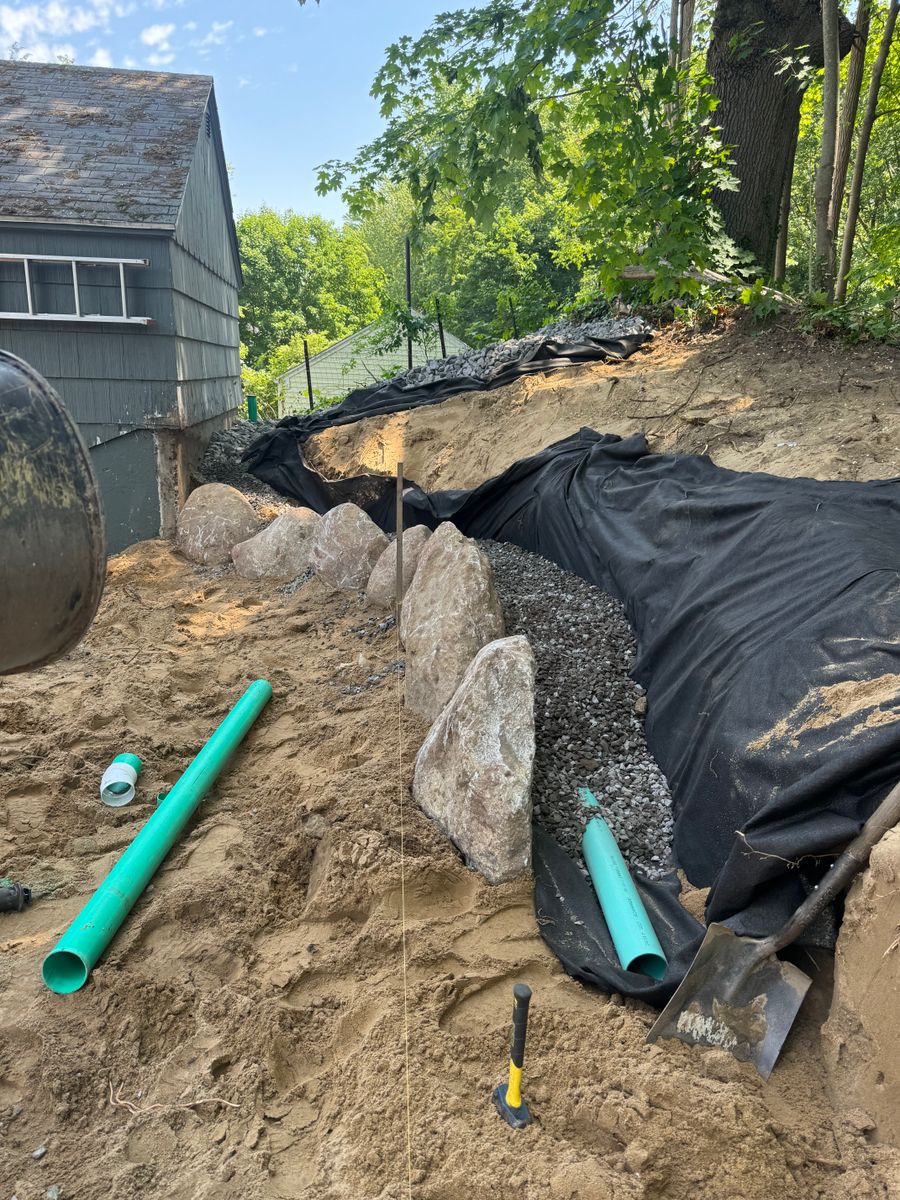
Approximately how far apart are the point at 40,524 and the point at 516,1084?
193 centimetres

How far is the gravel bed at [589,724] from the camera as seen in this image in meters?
3.42

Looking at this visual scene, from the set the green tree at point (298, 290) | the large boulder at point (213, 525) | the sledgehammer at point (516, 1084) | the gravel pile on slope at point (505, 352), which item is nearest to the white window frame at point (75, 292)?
the large boulder at point (213, 525)

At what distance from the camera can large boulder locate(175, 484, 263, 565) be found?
7773 millimetres

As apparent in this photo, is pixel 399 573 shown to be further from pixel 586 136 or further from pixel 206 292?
pixel 206 292

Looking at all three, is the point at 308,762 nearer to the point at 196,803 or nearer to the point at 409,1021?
the point at 196,803

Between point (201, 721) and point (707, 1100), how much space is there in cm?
346

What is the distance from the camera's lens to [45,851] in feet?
11.4

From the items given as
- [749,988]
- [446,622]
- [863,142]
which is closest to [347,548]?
[446,622]

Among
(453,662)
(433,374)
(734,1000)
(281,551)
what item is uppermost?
(433,374)

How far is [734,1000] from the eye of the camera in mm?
2418

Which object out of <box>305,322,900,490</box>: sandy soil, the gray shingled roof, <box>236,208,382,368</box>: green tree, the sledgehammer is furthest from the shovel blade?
<box>236,208,382,368</box>: green tree

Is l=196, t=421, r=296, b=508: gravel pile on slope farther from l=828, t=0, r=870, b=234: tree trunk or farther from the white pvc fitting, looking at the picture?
l=828, t=0, r=870, b=234: tree trunk

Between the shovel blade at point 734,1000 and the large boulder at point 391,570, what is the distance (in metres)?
3.74

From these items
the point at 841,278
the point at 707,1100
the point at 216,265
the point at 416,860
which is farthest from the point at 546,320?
the point at 707,1100
